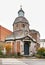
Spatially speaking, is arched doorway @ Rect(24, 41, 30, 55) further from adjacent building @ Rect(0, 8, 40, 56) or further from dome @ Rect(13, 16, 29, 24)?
dome @ Rect(13, 16, 29, 24)

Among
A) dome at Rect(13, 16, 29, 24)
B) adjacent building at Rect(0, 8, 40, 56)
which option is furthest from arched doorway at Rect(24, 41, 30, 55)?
dome at Rect(13, 16, 29, 24)

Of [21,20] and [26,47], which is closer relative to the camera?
[26,47]

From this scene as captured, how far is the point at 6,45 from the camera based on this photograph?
5497 cm

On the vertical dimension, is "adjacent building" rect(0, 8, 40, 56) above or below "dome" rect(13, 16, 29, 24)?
below

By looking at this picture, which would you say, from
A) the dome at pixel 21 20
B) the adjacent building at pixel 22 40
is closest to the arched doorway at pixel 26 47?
the adjacent building at pixel 22 40

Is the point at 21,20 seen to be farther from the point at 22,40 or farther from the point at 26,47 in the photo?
the point at 26,47

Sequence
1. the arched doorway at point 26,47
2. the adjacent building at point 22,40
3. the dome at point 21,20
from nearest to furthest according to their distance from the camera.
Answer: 1. the adjacent building at point 22,40
2. the arched doorway at point 26,47
3. the dome at point 21,20

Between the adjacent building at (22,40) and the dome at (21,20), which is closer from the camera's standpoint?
the adjacent building at (22,40)

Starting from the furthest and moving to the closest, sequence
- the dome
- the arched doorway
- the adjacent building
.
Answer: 1. the dome
2. the arched doorway
3. the adjacent building

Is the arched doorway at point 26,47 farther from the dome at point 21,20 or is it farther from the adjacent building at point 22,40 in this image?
the dome at point 21,20

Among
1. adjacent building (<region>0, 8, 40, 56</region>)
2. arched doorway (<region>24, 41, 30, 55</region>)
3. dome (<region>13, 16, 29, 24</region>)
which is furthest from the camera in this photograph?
dome (<region>13, 16, 29, 24</region>)

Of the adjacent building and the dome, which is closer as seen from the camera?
the adjacent building

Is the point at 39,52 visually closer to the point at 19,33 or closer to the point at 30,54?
the point at 30,54

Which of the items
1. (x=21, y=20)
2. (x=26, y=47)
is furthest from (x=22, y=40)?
(x=21, y=20)
